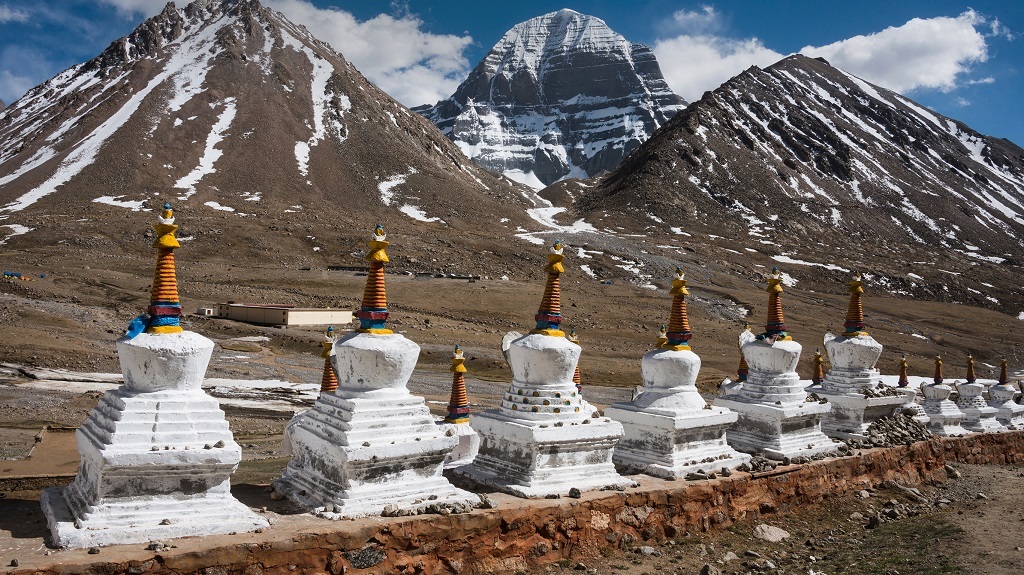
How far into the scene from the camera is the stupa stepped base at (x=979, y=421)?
19234mm

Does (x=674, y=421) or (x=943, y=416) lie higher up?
(x=674, y=421)

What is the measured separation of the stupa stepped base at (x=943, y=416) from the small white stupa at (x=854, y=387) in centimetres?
356

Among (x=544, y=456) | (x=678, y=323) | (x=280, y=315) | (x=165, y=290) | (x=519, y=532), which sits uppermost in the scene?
(x=165, y=290)

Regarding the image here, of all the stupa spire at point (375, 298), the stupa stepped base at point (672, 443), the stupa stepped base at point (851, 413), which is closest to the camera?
the stupa spire at point (375, 298)

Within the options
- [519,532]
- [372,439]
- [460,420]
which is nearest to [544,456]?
[519,532]

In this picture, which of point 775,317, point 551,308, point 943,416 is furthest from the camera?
point 943,416

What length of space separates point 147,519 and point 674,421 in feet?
23.5

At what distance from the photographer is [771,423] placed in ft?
42.8

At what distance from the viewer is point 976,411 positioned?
19.2 metres

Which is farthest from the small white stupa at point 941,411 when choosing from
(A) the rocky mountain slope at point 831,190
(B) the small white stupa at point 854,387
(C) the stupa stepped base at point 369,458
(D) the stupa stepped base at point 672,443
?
(A) the rocky mountain slope at point 831,190

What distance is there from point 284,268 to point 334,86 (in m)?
69.3

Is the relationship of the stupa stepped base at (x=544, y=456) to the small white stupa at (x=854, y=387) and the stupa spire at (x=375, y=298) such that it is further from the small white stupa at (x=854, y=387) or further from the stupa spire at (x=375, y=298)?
the small white stupa at (x=854, y=387)

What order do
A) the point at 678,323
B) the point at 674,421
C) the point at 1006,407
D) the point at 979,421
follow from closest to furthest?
the point at 674,421, the point at 678,323, the point at 979,421, the point at 1006,407

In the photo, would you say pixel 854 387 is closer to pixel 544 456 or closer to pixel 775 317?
pixel 775 317
